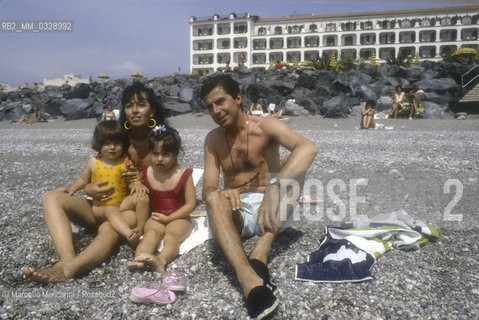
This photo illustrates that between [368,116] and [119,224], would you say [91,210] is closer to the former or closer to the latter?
[119,224]

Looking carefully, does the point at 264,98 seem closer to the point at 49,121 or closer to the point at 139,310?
the point at 49,121

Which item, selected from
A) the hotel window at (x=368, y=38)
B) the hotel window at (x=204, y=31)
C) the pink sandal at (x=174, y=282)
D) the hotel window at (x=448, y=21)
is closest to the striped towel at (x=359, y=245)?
→ the pink sandal at (x=174, y=282)

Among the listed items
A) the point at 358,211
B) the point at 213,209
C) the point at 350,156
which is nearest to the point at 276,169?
the point at 213,209

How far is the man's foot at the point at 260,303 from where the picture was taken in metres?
2.19

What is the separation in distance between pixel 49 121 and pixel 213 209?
19346 millimetres

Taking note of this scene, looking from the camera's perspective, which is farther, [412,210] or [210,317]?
[412,210]

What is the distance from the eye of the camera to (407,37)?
69125 mm

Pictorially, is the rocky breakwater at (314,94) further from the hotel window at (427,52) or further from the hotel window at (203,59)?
the hotel window at (203,59)

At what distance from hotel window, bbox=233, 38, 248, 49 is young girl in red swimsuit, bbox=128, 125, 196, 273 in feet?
247

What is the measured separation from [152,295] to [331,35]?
7636 cm

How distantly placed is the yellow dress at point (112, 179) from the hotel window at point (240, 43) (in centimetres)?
7528

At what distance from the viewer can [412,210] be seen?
438 centimetres

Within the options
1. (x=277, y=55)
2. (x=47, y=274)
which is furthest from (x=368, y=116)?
(x=277, y=55)

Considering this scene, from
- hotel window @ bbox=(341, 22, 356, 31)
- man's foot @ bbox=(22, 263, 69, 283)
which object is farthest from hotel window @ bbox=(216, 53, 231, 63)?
man's foot @ bbox=(22, 263, 69, 283)
